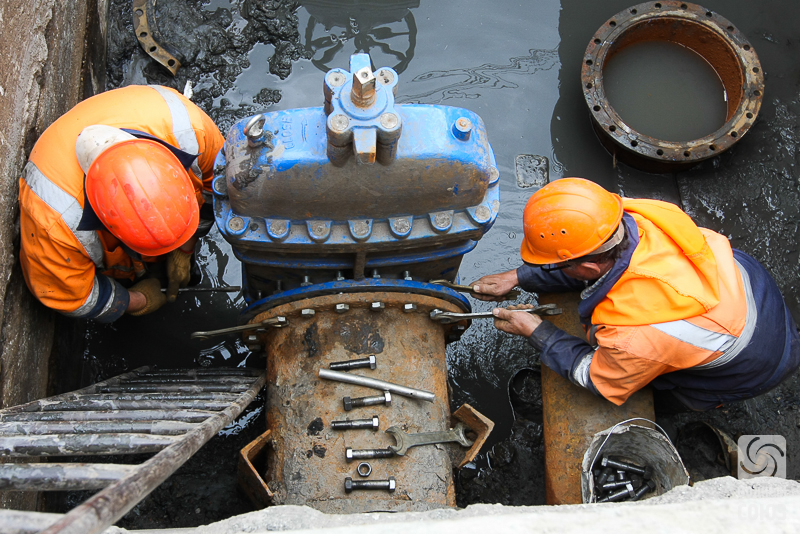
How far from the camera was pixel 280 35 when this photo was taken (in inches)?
166

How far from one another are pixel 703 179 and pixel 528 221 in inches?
84.3

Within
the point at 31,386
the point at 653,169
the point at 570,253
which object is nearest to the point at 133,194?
the point at 31,386

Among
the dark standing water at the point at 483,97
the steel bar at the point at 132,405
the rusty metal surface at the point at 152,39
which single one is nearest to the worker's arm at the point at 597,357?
the dark standing water at the point at 483,97

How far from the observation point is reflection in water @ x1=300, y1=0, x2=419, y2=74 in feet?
13.8

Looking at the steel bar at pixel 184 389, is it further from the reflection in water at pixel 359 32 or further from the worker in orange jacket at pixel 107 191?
the reflection in water at pixel 359 32

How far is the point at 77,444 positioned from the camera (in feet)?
6.26

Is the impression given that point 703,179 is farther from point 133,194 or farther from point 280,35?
point 133,194

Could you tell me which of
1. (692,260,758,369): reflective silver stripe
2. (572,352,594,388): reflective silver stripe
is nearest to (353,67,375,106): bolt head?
(572,352,594,388): reflective silver stripe

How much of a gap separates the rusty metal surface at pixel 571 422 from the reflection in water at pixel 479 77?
2137 millimetres

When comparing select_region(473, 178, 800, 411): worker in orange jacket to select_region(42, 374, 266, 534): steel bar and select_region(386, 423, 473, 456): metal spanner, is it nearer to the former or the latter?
select_region(386, 423, 473, 456): metal spanner

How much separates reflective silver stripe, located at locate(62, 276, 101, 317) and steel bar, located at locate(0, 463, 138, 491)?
4.53 feet

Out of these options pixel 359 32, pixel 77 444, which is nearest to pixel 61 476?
pixel 77 444

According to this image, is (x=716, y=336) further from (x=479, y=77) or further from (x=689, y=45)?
(x=689, y=45)

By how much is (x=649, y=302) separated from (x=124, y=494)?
2.00 metres
